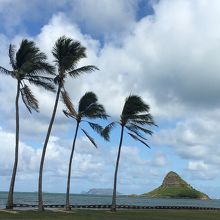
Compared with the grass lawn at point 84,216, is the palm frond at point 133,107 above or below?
above

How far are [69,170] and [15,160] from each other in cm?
892

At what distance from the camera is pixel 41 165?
4566 centimetres

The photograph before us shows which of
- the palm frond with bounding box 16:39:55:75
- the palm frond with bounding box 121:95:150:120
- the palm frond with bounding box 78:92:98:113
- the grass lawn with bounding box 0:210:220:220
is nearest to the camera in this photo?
the grass lawn with bounding box 0:210:220:220

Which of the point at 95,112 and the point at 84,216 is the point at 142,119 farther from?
the point at 84,216

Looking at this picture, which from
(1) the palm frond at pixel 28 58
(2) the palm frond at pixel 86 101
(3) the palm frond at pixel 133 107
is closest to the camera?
(1) the palm frond at pixel 28 58

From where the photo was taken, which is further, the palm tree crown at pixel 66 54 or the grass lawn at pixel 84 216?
the palm tree crown at pixel 66 54

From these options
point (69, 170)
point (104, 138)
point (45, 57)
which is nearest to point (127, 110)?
point (104, 138)

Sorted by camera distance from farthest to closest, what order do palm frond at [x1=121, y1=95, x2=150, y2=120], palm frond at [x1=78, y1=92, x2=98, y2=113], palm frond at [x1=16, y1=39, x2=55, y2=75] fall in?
palm frond at [x1=121, y1=95, x2=150, y2=120] < palm frond at [x1=78, y1=92, x2=98, y2=113] < palm frond at [x1=16, y1=39, x2=55, y2=75]

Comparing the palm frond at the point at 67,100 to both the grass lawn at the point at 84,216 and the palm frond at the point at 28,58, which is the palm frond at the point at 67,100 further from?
the grass lawn at the point at 84,216

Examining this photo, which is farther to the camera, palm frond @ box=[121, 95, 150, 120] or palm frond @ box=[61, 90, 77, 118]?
palm frond @ box=[121, 95, 150, 120]

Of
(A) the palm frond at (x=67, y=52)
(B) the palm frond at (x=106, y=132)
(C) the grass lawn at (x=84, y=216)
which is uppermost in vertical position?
(A) the palm frond at (x=67, y=52)

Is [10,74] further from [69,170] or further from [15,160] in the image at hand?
[69,170]

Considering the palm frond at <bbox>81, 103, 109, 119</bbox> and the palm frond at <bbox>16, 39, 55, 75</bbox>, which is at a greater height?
the palm frond at <bbox>16, 39, 55, 75</bbox>

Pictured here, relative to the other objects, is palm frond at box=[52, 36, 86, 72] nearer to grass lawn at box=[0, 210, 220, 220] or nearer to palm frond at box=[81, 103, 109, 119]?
palm frond at box=[81, 103, 109, 119]
